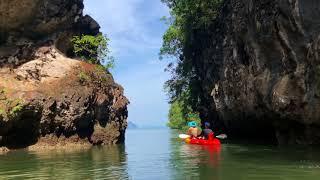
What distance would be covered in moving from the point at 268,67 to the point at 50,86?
571 inches

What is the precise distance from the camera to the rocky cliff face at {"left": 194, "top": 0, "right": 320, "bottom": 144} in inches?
805

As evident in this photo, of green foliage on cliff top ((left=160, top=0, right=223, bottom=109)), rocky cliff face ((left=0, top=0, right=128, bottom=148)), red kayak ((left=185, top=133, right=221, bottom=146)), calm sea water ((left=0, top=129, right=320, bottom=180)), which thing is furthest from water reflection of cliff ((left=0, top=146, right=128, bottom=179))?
green foliage on cliff top ((left=160, top=0, right=223, bottom=109))

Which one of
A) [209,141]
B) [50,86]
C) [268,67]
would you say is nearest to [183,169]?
[209,141]

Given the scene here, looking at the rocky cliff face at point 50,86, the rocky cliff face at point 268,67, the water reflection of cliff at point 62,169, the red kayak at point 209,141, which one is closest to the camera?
the water reflection of cliff at point 62,169

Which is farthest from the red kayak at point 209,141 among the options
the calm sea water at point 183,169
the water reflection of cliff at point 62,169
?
the water reflection of cliff at point 62,169

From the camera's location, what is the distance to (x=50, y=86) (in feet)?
101

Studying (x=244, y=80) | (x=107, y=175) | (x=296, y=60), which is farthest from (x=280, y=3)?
(x=107, y=175)

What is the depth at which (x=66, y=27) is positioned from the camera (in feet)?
114

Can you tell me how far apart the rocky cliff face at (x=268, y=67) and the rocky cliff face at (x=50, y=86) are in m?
8.82

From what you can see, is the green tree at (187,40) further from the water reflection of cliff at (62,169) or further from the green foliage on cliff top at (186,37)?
the water reflection of cliff at (62,169)

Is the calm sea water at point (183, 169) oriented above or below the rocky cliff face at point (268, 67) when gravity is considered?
below

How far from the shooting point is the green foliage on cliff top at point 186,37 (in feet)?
115

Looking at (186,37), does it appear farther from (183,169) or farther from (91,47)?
(183,169)

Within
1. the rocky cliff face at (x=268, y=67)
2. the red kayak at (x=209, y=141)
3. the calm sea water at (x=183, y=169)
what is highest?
the rocky cliff face at (x=268, y=67)
